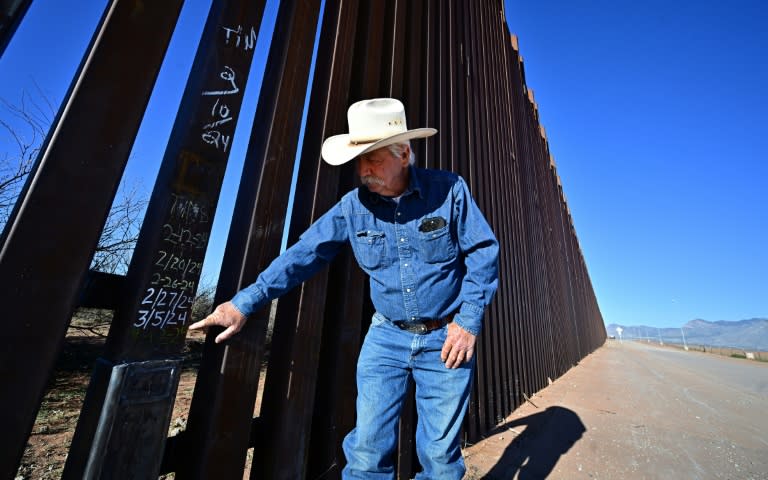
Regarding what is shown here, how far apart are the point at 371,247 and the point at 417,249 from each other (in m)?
0.23

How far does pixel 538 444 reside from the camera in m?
3.29

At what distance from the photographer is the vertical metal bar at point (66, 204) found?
0.97m

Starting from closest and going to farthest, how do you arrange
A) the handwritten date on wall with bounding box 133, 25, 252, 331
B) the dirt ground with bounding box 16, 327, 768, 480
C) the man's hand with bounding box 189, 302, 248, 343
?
1. the handwritten date on wall with bounding box 133, 25, 252, 331
2. the man's hand with bounding box 189, 302, 248, 343
3. the dirt ground with bounding box 16, 327, 768, 480

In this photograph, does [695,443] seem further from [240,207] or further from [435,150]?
[240,207]

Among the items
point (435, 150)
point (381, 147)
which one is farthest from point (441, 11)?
point (381, 147)

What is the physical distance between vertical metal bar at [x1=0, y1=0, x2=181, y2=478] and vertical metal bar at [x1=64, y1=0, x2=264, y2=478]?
0.17m

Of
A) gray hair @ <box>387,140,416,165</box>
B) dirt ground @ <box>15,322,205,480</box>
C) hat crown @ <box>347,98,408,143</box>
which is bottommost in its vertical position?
dirt ground @ <box>15,322,205,480</box>

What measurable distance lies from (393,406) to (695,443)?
387 centimetres

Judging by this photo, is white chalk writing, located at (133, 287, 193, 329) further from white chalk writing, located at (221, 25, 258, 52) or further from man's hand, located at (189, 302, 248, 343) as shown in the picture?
white chalk writing, located at (221, 25, 258, 52)

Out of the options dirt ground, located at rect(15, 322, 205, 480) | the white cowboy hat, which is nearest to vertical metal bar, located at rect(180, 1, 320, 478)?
the white cowboy hat

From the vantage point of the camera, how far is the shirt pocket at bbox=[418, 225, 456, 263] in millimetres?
1651

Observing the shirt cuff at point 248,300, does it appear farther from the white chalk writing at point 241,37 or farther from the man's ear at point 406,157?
the white chalk writing at point 241,37

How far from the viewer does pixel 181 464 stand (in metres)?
1.43

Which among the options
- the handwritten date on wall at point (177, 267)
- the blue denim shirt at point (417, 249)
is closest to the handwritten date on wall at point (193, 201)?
the handwritten date on wall at point (177, 267)
